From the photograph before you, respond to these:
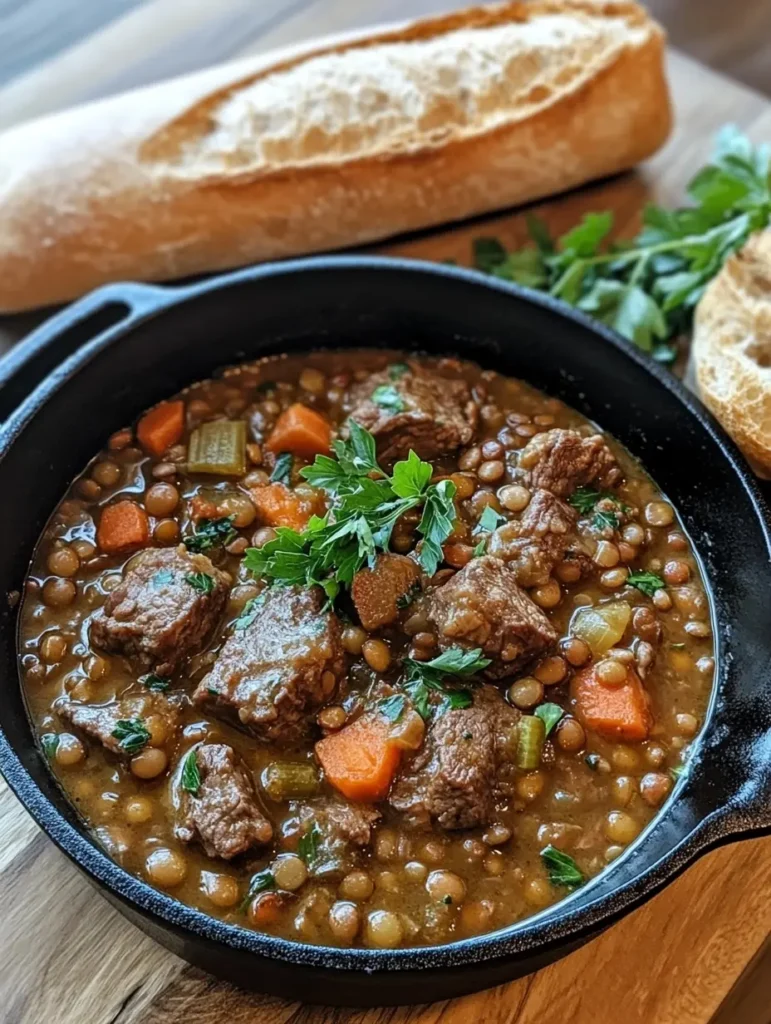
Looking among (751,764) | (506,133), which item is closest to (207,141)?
(506,133)

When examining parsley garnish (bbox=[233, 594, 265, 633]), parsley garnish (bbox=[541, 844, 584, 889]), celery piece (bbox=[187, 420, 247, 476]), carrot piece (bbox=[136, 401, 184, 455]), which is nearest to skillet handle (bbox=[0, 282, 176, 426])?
carrot piece (bbox=[136, 401, 184, 455])

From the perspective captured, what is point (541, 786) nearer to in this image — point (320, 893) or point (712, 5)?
point (320, 893)

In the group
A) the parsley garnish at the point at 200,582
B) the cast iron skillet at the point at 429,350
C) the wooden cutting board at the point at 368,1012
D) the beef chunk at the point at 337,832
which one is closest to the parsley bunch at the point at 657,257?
the cast iron skillet at the point at 429,350

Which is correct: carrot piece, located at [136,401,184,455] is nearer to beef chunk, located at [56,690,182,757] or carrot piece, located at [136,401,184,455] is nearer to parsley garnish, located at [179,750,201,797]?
beef chunk, located at [56,690,182,757]

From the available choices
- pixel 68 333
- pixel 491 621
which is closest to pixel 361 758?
pixel 491 621

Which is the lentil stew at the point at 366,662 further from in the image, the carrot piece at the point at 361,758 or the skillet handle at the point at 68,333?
the skillet handle at the point at 68,333
